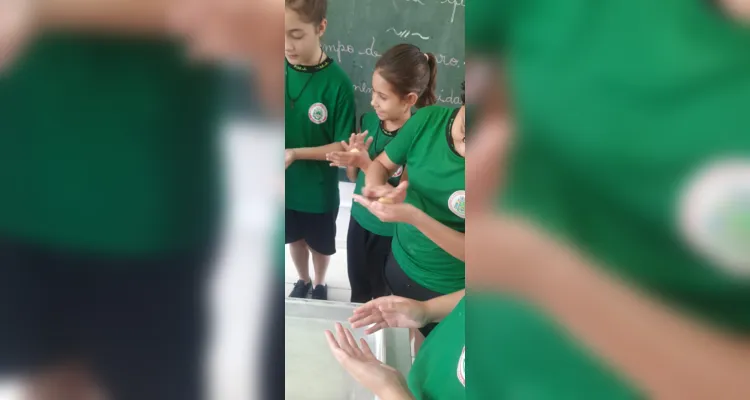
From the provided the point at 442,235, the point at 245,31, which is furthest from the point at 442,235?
the point at 245,31

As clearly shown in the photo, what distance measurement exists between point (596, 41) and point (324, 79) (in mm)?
295

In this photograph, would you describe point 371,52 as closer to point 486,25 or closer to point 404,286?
point 486,25

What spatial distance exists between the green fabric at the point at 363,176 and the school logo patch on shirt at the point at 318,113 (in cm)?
5

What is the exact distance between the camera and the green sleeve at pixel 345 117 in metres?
0.52

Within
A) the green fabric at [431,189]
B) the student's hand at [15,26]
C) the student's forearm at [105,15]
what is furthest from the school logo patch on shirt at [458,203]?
the student's hand at [15,26]

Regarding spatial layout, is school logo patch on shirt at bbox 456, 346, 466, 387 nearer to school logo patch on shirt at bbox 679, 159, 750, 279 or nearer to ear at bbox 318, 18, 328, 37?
school logo patch on shirt at bbox 679, 159, 750, 279

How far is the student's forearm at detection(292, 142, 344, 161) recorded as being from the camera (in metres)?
0.53

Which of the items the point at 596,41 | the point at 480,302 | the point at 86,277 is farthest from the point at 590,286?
the point at 86,277

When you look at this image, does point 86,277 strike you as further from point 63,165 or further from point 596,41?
point 596,41

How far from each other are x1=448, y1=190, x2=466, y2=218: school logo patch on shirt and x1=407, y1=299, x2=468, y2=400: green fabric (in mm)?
101

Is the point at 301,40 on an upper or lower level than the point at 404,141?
upper

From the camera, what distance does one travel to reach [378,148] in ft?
1.76

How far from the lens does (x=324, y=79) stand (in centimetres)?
52

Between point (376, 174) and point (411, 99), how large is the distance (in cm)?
10
